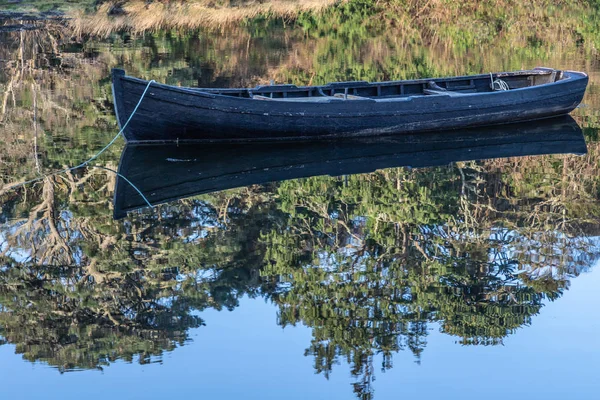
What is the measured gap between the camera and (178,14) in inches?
998

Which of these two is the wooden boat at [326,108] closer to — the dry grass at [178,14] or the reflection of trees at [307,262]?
the reflection of trees at [307,262]

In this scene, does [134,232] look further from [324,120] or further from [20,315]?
[324,120]

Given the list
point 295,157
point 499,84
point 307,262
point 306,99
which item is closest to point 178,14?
point 499,84

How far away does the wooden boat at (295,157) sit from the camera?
413 inches

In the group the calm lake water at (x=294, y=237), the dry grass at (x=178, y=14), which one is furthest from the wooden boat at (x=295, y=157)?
the dry grass at (x=178, y=14)

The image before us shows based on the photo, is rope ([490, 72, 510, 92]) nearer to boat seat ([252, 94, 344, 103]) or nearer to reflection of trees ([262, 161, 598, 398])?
boat seat ([252, 94, 344, 103])

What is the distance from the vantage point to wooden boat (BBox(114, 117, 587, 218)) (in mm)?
10484

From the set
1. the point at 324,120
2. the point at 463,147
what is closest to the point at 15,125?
the point at 324,120

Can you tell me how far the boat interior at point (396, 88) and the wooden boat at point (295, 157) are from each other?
0.65 meters

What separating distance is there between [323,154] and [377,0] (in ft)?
54.6

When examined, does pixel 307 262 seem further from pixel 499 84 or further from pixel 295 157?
pixel 499 84

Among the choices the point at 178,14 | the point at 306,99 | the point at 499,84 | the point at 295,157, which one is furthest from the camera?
the point at 178,14

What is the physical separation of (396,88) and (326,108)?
7.58ft

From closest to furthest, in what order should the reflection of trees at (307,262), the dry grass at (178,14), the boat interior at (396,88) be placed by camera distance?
the reflection of trees at (307,262)
the boat interior at (396,88)
the dry grass at (178,14)
